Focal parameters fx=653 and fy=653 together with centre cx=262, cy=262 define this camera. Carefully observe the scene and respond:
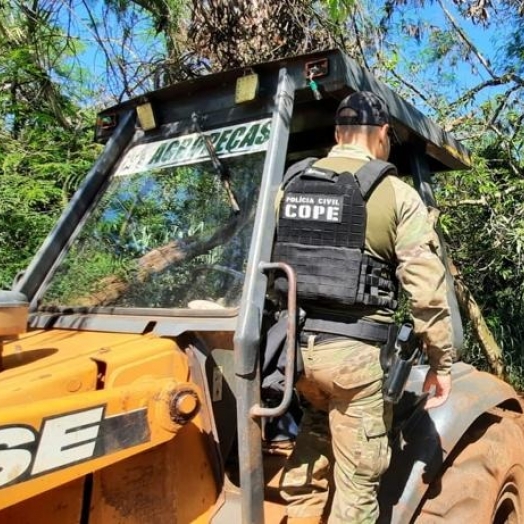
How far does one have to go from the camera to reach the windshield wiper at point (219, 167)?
265cm

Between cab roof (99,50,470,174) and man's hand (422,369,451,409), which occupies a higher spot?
cab roof (99,50,470,174)

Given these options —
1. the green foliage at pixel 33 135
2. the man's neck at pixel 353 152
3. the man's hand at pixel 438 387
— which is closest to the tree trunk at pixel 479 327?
the green foliage at pixel 33 135

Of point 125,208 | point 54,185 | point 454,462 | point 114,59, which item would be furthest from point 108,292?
point 114,59

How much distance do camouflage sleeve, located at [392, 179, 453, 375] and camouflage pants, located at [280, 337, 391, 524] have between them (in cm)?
21

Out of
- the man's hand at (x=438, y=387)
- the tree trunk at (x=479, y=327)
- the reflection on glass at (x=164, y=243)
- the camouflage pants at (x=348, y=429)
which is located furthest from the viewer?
the tree trunk at (x=479, y=327)

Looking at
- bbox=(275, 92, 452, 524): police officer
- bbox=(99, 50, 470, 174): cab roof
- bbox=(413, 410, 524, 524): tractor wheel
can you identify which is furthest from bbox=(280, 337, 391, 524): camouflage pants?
bbox=(99, 50, 470, 174): cab roof

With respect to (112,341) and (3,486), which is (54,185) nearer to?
(112,341)

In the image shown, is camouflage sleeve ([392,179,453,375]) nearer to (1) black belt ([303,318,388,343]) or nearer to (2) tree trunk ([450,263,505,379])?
(1) black belt ([303,318,388,343])

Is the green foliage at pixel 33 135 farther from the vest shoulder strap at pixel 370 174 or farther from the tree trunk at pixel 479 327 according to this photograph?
the tree trunk at pixel 479 327

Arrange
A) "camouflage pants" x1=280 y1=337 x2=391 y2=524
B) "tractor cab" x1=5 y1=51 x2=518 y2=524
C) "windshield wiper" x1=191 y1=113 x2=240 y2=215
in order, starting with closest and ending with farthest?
"tractor cab" x1=5 y1=51 x2=518 y2=524
"camouflage pants" x1=280 y1=337 x2=391 y2=524
"windshield wiper" x1=191 y1=113 x2=240 y2=215

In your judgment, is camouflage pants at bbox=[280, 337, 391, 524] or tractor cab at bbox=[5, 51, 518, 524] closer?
tractor cab at bbox=[5, 51, 518, 524]

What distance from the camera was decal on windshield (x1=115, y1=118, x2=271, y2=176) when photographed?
102 inches

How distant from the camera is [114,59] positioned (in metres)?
6.53

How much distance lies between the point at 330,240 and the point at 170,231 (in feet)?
2.88
